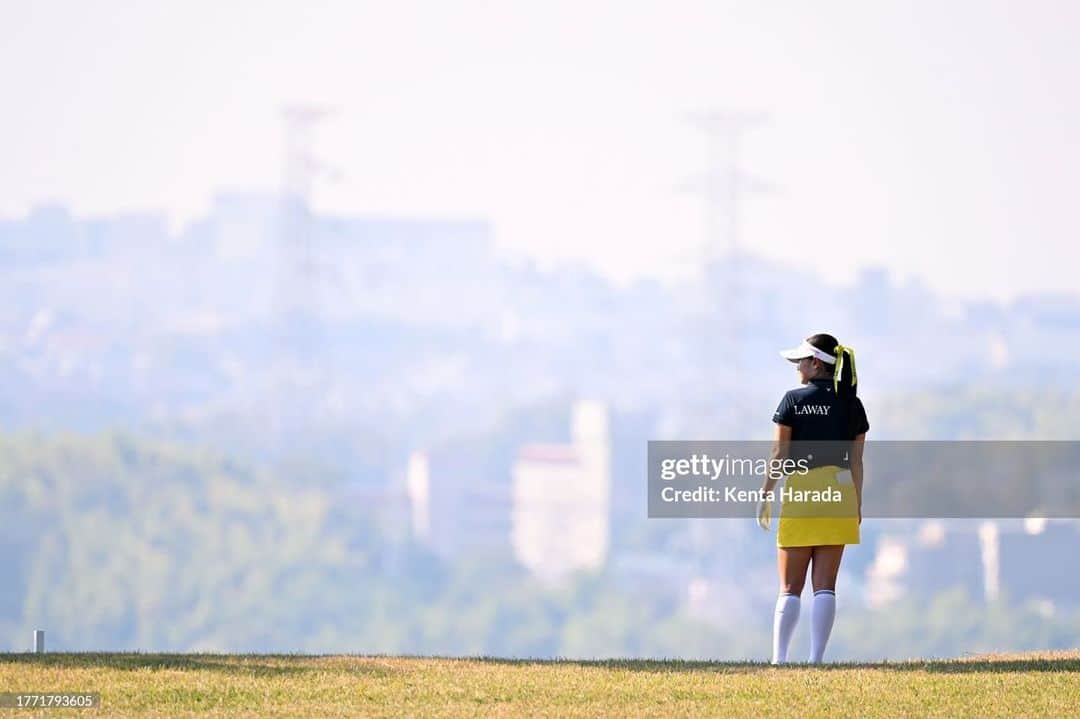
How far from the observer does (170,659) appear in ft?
44.5

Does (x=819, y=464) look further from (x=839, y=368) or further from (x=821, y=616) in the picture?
(x=821, y=616)

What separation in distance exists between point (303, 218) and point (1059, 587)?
6395 cm

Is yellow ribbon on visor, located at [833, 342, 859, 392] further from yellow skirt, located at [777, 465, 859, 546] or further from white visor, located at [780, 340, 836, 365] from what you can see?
yellow skirt, located at [777, 465, 859, 546]

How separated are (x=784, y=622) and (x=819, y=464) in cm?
111

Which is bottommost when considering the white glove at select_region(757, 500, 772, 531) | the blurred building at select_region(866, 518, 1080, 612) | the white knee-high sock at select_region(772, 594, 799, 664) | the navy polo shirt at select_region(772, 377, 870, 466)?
the blurred building at select_region(866, 518, 1080, 612)

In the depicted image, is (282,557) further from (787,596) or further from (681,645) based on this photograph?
(787,596)

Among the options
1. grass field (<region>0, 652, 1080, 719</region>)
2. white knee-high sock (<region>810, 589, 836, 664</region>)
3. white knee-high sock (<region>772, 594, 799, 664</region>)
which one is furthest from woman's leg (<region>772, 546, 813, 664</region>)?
grass field (<region>0, 652, 1080, 719</region>)

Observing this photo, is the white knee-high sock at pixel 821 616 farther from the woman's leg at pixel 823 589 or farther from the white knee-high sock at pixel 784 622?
the white knee-high sock at pixel 784 622

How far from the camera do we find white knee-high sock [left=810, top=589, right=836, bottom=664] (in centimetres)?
1356

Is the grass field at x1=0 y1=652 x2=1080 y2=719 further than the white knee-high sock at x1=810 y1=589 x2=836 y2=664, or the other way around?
the white knee-high sock at x1=810 y1=589 x2=836 y2=664

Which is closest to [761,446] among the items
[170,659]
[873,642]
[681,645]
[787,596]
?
[787,596]

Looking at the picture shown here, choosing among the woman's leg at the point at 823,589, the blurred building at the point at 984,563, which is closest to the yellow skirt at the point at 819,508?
the woman's leg at the point at 823,589

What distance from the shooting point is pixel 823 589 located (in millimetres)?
13523

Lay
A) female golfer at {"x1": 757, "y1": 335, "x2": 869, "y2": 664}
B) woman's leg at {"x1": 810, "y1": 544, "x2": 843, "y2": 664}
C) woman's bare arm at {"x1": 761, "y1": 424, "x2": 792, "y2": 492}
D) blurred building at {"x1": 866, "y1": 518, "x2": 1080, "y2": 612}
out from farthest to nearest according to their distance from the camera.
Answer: blurred building at {"x1": 866, "y1": 518, "x2": 1080, "y2": 612} → woman's leg at {"x1": 810, "y1": 544, "x2": 843, "y2": 664} → female golfer at {"x1": 757, "y1": 335, "x2": 869, "y2": 664} → woman's bare arm at {"x1": 761, "y1": 424, "x2": 792, "y2": 492}
